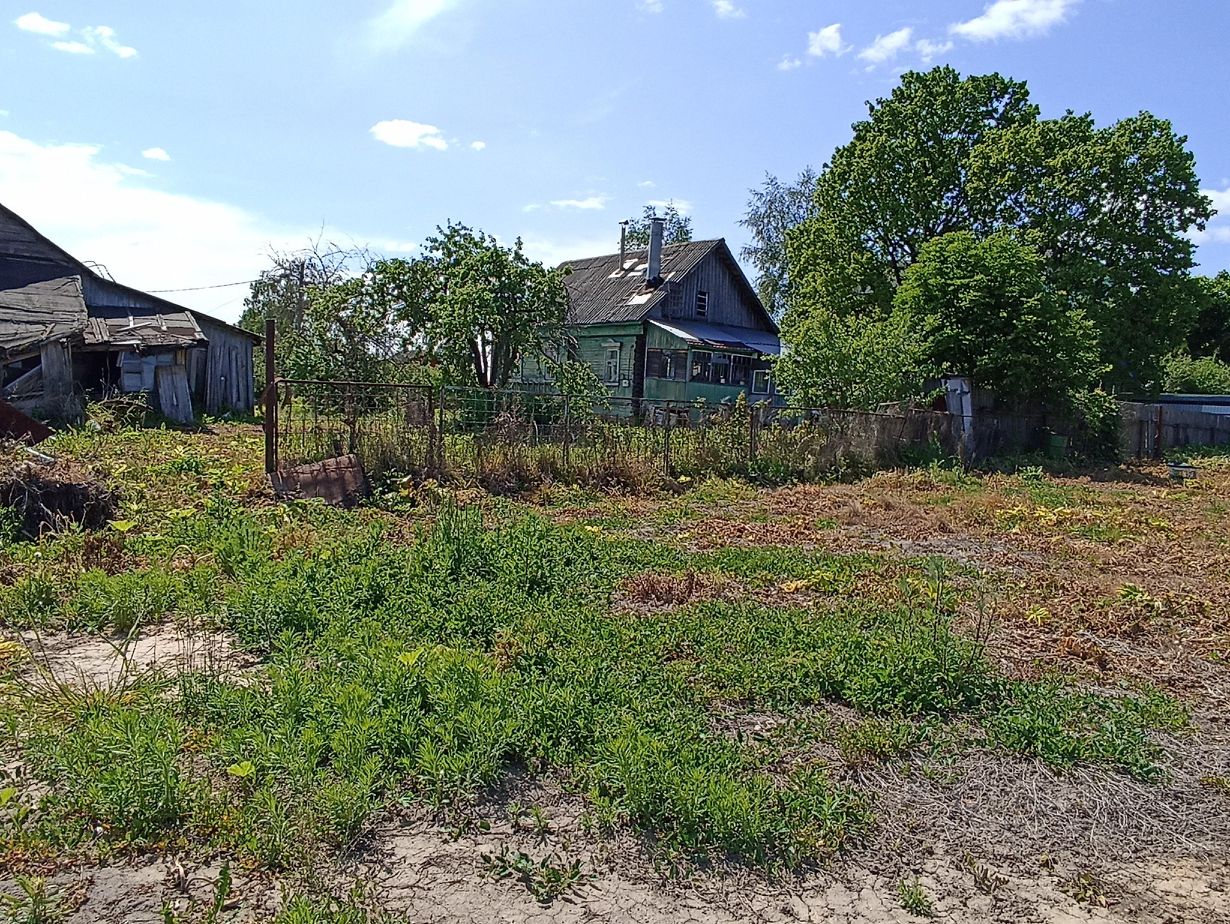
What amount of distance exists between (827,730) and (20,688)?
4080 millimetres

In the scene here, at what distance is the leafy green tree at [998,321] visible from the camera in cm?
1792

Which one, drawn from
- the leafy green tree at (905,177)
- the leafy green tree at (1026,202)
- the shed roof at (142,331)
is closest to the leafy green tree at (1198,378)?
the leafy green tree at (1026,202)

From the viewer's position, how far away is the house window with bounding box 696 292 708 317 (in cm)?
2800

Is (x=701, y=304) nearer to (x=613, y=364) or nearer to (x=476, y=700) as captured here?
(x=613, y=364)

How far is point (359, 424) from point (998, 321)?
14167 millimetres

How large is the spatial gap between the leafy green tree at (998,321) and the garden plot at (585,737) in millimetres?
11823

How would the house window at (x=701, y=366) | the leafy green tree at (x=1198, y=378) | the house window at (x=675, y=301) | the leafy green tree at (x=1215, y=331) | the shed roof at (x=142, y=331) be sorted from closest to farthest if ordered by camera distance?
the shed roof at (x=142, y=331) → the house window at (x=701, y=366) → the house window at (x=675, y=301) → the leafy green tree at (x=1198, y=378) → the leafy green tree at (x=1215, y=331)

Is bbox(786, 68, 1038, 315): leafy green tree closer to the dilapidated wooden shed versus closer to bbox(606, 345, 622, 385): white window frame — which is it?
bbox(606, 345, 622, 385): white window frame

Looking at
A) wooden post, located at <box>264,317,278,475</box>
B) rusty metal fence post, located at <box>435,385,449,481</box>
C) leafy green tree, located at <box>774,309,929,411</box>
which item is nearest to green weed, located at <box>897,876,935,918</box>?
wooden post, located at <box>264,317,278,475</box>

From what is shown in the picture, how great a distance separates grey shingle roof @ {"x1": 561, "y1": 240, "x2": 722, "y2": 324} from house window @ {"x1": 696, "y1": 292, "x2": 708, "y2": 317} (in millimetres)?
1079

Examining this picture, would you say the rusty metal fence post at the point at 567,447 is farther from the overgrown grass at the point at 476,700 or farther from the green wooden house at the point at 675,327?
the green wooden house at the point at 675,327

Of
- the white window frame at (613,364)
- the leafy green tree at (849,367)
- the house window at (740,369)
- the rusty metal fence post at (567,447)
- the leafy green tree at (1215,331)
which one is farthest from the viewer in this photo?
the leafy green tree at (1215,331)

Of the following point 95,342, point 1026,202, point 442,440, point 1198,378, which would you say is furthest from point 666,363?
point 1198,378

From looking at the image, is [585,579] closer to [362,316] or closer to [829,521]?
[829,521]
